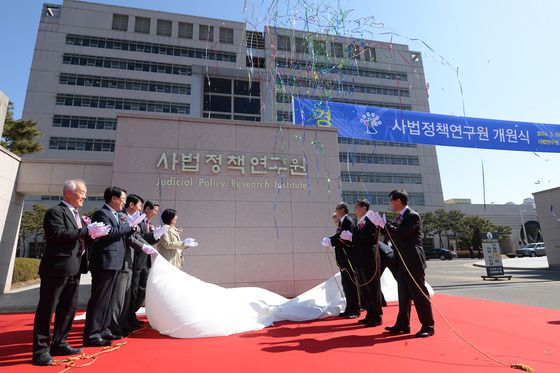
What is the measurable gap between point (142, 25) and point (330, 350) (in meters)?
35.7

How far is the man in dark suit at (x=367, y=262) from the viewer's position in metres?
3.80

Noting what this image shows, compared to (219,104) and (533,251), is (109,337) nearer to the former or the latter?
(219,104)

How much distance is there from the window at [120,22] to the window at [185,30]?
5.18 meters

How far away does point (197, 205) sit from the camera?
643 centimetres

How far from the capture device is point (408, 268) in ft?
11.1

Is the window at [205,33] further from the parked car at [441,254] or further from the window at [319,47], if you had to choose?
the parked car at [441,254]

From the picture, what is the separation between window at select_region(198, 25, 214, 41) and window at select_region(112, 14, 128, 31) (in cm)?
706

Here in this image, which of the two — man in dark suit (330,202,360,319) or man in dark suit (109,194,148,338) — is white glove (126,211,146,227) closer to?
man in dark suit (109,194,148,338)

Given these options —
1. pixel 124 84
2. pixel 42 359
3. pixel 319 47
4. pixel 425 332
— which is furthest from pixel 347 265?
pixel 124 84

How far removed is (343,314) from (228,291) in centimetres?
170

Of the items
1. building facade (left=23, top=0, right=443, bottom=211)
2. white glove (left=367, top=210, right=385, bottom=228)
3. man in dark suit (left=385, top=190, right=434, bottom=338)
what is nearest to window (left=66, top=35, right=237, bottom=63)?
building facade (left=23, top=0, right=443, bottom=211)

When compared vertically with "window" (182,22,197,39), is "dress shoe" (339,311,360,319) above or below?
below

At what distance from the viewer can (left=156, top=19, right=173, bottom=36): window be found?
30656mm

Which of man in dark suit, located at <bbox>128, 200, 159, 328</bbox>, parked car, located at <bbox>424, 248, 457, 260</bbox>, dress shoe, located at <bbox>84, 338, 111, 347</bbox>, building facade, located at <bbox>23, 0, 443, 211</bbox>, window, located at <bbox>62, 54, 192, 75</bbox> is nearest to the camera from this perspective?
dress shoe, located at <bbox>84, 338, 111, 347</bbox>
